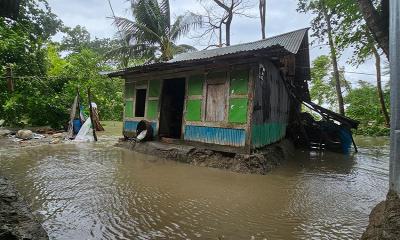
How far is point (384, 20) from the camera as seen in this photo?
3707 mm

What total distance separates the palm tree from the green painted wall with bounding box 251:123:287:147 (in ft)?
33.6

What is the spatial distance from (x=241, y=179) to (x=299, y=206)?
1776 mm

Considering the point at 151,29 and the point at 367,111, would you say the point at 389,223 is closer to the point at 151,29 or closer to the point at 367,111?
the point at 151,29

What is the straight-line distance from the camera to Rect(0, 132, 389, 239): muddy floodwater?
137 inches

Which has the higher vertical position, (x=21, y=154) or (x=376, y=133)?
(x=376, y=133)

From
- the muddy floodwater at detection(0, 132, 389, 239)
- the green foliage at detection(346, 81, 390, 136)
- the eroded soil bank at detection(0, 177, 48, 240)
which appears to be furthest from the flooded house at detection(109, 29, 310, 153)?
the green foliage at detection(346, 81, 390, 136)

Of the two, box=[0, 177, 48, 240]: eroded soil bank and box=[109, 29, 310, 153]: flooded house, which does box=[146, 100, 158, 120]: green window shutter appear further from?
box=[0, 177, 48, 240]: eroded soil bank

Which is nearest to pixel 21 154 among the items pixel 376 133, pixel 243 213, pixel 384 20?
pixel 243 213

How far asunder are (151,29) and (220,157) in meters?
12.7

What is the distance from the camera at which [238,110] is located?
24.2 ft

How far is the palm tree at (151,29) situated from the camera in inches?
658

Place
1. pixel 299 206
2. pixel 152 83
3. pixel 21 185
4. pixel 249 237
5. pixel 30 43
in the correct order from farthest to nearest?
pixel 30 43 < pixel 152 83 < pixel 21 185 < pixel 299 206 < pixel 249 237

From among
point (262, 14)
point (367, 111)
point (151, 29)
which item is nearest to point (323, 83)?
point (367, 111)

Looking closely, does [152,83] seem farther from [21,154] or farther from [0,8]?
[0,8]
